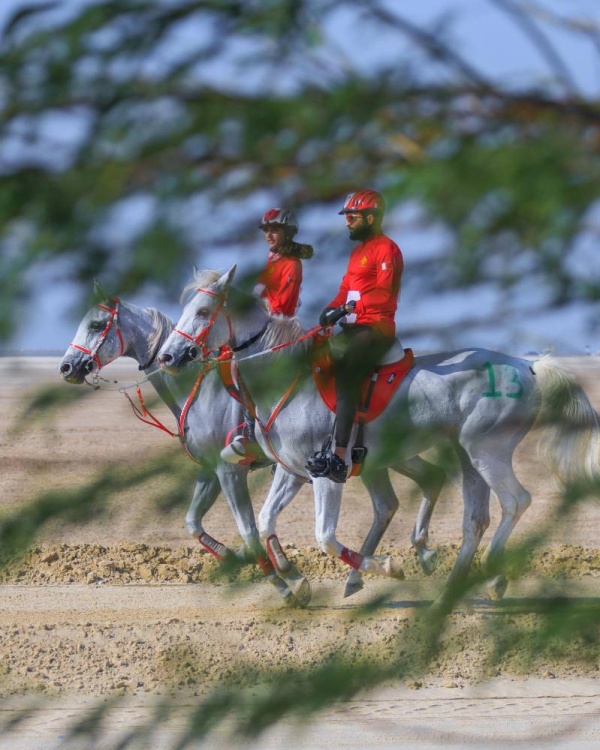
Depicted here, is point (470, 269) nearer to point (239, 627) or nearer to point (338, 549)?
point (239, 627)

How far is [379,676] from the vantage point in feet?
8.28

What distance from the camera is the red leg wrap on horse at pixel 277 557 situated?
8.00 meters

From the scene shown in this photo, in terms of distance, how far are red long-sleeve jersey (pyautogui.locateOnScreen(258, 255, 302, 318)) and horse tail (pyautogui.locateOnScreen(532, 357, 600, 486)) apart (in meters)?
0.54

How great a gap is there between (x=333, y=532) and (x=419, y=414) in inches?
193

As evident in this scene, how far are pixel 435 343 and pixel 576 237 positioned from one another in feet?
1.45

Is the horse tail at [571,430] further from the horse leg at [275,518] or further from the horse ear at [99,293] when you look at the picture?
the horse leg at [275,518]

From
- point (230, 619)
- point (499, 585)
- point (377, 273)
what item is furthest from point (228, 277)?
point (230, 619)

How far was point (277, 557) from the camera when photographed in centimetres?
805

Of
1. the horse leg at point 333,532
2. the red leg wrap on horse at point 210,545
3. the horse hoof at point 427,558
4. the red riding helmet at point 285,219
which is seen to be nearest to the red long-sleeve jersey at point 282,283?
the red riding helmet at point 285,219

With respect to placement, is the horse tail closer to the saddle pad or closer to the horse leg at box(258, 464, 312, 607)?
the saddle pad

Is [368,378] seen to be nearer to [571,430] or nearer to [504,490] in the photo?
[571,430]

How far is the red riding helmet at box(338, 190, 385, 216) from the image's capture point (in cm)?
204

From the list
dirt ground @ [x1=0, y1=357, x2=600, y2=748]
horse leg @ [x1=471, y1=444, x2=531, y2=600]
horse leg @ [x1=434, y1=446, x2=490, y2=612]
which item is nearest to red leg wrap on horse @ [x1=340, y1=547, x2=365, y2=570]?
dirt ground @ [x1=0, y1=357, x2=600, y2=748]

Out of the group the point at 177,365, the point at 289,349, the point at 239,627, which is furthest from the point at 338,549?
the point at 289,349
